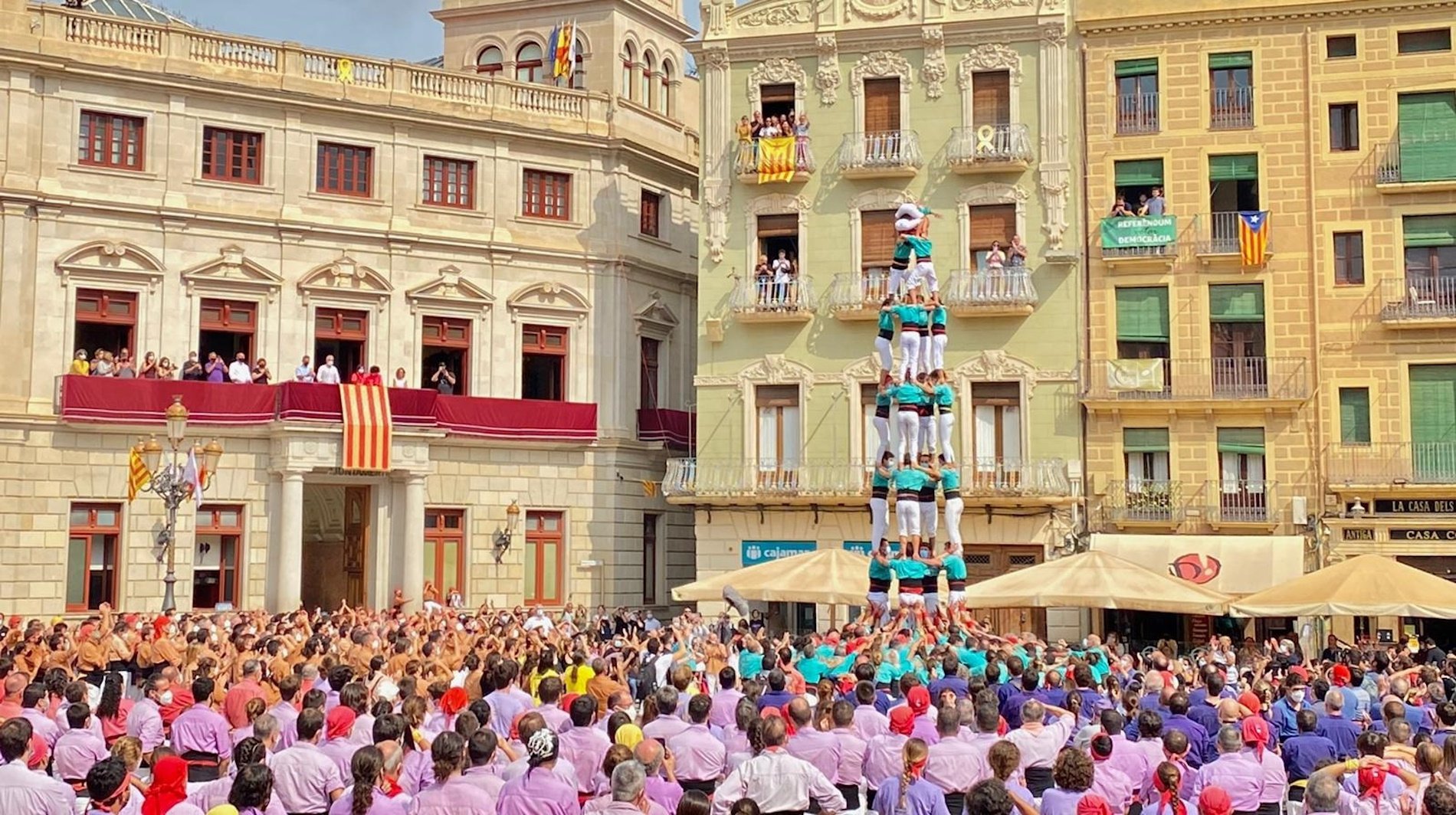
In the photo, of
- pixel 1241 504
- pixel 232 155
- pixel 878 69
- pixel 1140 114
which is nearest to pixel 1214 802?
pixel 1241 504

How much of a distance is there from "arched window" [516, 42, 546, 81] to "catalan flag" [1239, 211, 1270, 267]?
68.1ft

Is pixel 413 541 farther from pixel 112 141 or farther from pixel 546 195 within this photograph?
pixel 112 141

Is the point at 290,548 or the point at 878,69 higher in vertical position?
the point at 878,69

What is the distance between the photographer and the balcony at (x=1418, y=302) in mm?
34688

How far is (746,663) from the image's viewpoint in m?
20.1

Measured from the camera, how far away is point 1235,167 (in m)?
36.4

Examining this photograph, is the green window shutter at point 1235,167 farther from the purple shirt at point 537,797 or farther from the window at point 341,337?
the purple shirt at point 537,797

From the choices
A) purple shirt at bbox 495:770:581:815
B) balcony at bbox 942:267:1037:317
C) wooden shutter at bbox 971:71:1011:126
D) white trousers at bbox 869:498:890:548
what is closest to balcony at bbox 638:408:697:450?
balcony at bbox 942:267:1037:317

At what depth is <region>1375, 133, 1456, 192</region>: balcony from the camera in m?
35.0

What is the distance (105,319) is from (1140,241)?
77.5 feet

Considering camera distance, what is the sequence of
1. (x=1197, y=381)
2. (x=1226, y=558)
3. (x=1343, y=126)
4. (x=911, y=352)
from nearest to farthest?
1. (x=911, y=352)
2. (x=1226, y=558)
3. (x=1197, y=381)
4. (x=1343, y=126)

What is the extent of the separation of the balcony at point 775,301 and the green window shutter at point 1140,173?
7.66 m

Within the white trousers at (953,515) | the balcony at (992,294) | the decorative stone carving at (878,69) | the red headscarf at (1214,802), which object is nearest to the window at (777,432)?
the balcony at (992,294)

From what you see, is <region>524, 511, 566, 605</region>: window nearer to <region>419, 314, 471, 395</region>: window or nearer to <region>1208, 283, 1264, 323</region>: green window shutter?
<region>419, 314, 471, 395</region>: window
